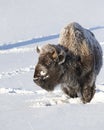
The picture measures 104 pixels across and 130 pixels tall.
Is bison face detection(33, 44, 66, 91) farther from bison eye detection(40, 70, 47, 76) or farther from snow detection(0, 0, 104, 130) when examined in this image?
snow detection(0, 0, 104, 130)

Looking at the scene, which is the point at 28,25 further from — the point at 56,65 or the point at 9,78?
the point at 56,65

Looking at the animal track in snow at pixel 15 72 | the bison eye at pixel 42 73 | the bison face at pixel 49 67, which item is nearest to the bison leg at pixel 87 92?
the bison face at pixel 49 67

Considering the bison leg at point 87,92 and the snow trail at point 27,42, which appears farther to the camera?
the snow trail at point 27,42

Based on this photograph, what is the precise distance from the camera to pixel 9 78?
37.8 ft

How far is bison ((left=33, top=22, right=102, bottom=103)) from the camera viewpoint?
19.0 ft

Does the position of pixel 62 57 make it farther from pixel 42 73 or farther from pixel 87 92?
pixel 87 92

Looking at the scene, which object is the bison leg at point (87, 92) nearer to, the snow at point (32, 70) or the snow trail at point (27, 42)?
the snow at point (32, 70)

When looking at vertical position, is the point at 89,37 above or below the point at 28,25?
above

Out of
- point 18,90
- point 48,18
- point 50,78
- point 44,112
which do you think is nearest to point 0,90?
point 18,90

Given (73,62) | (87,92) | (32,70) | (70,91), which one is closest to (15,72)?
(32,70)

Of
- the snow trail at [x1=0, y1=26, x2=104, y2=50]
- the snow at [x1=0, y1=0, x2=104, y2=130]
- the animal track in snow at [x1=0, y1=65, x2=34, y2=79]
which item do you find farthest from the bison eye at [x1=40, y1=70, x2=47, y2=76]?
the snow trail at [x1=0, y1=26, x2=104, y2=50]

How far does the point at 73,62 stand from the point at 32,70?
6.12 meters

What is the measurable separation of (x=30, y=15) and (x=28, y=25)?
118 inches

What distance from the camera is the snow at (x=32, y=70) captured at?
6855 mm
